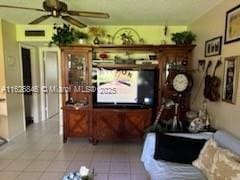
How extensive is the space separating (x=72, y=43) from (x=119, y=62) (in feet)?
3.10

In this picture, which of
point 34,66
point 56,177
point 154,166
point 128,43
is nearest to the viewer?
point 154,166

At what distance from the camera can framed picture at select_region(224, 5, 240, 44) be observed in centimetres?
250

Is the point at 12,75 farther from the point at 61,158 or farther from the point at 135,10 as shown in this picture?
the point at 135,10

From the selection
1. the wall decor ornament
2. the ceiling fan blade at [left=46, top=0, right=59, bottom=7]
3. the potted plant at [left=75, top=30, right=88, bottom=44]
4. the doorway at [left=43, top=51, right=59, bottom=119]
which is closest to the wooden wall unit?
the potted plant at [left=75, top=30, right=88, bottom=44]

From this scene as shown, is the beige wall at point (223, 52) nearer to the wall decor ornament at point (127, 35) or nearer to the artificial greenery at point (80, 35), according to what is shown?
the wall decor ornament at point (127, 35)

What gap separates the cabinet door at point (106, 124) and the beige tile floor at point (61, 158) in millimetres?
194

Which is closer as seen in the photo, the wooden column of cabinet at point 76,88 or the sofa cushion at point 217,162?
the sofa cushion at point 217,162

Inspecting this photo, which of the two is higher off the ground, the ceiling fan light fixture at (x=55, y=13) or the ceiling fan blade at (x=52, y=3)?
the ceiling fan blade at (x=52, y=3)

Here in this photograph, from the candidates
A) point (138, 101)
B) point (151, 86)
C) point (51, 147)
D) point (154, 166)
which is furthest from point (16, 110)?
point (154, 166)

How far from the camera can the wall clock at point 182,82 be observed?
3.61 m

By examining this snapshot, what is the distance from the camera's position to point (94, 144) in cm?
409

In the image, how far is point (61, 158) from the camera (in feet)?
11.4

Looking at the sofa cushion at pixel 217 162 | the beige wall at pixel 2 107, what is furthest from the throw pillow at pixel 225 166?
the beige wall at pixel 2 107

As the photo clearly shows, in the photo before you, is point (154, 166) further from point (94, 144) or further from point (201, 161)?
point (94, 144)
